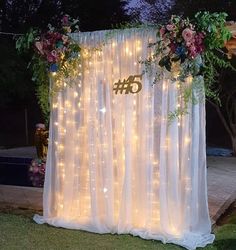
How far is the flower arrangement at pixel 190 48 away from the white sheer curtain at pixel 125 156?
134 mm

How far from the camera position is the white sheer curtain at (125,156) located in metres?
4.79

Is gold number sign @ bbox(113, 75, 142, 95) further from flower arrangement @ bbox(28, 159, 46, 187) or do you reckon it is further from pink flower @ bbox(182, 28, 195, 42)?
flower arrangement @ bbox(28, 159, 46, 187)

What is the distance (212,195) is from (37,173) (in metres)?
Answer: 2.93

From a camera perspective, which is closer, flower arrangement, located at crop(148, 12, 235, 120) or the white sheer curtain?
flower arrangement, located at crop(148, 12, 235, 120)

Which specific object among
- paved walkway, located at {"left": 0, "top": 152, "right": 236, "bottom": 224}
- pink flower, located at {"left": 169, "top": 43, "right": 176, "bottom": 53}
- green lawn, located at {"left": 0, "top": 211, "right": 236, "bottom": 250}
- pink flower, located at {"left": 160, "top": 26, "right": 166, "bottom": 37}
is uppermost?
pink flower, located at {"left": 160, "top": 26, "right": 166, "bottom": 37}

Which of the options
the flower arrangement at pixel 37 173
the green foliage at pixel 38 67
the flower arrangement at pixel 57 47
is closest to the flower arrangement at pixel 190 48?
the flower arrangement at pixel 57 47

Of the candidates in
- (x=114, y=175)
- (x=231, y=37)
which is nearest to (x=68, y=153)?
(x=114, y=175)

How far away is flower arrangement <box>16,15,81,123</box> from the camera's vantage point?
5168 mm

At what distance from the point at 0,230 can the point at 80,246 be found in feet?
3.66

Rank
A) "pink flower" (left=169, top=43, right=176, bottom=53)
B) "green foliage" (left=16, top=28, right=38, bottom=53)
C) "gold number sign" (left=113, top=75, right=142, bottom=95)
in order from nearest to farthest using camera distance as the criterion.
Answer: "pink flower" (left=169, top=43, right=176, bottom=53) → "gold number sign" (left=113, top=75, right=142, bottom=95) → "green foliage" (left=16, top=28, right=38, bottom=53)

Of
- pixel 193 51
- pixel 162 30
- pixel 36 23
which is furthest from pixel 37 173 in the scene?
pixel 36 23

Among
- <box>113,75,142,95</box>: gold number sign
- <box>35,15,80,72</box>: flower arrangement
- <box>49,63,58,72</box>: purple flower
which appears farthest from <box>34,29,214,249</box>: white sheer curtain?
<box>49,63,58,72</box>: purple flower

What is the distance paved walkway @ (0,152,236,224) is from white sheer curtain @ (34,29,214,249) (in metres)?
1.17

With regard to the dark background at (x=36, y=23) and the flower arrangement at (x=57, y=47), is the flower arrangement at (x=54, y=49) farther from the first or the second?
the dark background at (x=36, y=23)
